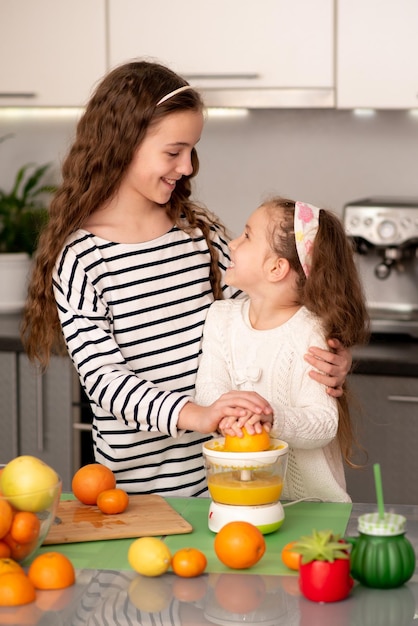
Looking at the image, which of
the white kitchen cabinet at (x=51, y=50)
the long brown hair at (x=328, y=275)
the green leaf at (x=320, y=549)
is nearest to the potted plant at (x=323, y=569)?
the green leaf at (x=320, y=549)

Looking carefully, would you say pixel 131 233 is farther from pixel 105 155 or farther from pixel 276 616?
pixel 276 616

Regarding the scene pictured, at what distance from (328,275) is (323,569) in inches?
25.9

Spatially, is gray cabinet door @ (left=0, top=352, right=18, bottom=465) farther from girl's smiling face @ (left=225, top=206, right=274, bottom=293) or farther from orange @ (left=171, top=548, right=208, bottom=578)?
orange @ (left=171, top=548, right=208, bottom=578)

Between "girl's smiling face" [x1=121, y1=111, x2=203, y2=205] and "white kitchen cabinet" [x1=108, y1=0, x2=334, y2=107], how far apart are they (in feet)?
3.50

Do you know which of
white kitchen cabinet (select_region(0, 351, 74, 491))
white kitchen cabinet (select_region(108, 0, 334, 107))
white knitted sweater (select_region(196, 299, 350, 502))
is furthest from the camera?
white kitchen cabinet (select_region(0, 351, 74, 491))

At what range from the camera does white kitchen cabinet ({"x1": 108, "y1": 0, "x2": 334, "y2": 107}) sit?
9.09 ft

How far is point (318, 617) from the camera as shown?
117 cm

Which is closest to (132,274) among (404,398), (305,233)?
(305,233)

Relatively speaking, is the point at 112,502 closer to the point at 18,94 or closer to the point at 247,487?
the point at 247,487

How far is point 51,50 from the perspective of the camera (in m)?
2.98

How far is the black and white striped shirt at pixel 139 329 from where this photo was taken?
1748 millimetres

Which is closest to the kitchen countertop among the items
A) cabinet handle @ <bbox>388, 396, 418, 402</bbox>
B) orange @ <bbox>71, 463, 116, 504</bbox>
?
orange @ <bbox>71, 463, 116, 504</bbox>

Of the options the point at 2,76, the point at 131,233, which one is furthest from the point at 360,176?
the point at 131,233

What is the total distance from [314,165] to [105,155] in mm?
1475
